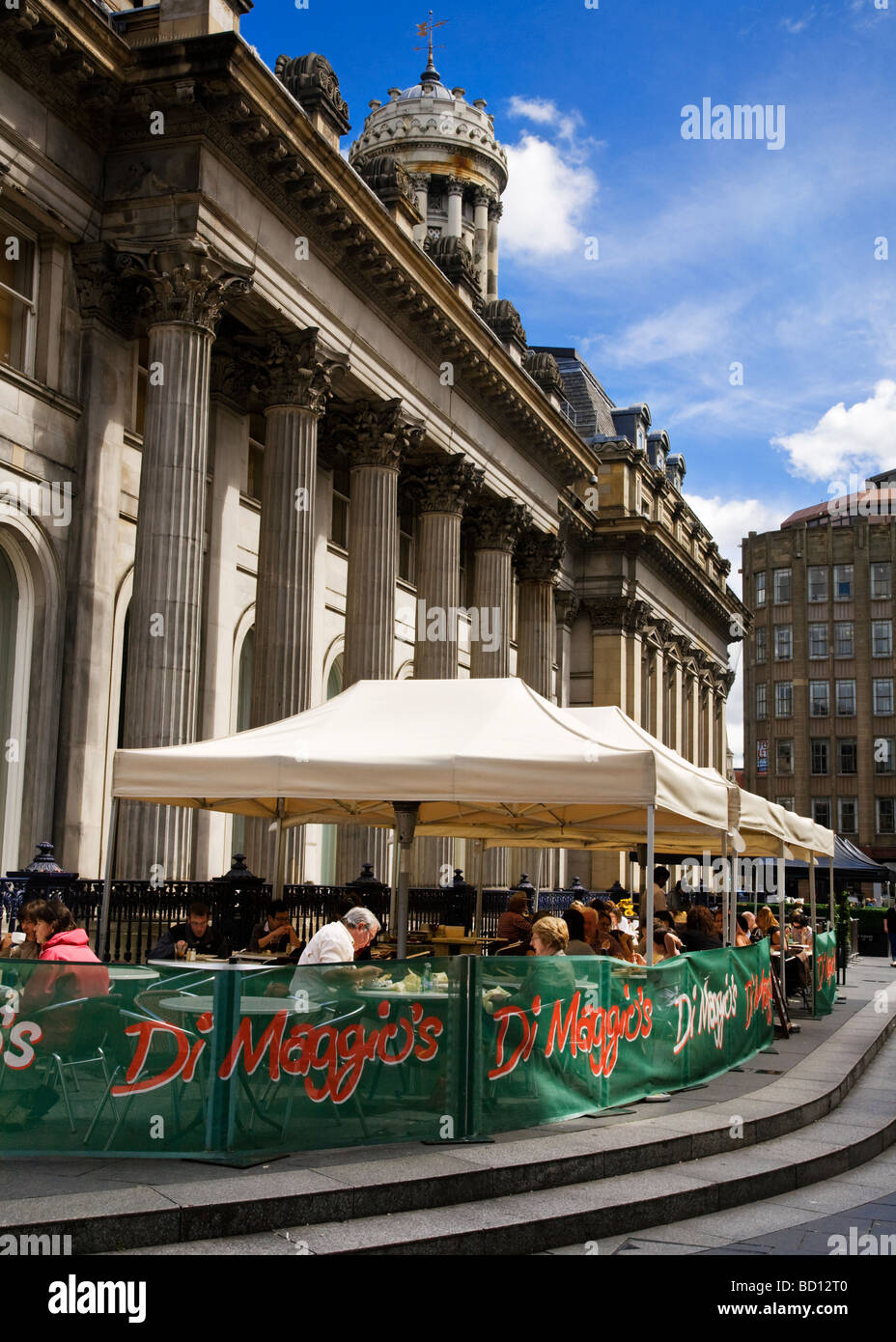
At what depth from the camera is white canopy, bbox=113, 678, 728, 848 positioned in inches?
412

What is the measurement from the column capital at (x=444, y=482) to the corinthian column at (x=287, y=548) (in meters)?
6.49

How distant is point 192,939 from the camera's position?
15.1 m

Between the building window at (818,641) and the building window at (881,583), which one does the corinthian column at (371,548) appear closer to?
the building window at (818,641)

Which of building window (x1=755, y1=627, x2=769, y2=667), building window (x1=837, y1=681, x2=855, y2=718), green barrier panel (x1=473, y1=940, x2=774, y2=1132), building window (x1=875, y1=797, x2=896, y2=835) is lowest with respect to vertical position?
green barrier panel (x1=473, y1=940, x2=774, y2=1132)

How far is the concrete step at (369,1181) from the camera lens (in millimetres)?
6430

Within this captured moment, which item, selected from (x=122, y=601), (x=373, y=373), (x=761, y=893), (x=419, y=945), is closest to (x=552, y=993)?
(x=419, y=945)

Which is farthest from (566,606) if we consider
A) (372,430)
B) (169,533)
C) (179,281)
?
(169,533)

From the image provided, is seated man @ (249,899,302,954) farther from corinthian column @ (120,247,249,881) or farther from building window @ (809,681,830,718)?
building window @ (809,681,830,718)

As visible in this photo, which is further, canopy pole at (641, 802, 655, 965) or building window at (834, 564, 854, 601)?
building window at (834, 564, 854, 601)

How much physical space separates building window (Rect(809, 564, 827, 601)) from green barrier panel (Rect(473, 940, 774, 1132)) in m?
84.6

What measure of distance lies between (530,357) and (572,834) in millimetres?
21713

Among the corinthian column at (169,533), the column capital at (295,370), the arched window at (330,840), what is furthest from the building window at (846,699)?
the corinthian column at (169,533)

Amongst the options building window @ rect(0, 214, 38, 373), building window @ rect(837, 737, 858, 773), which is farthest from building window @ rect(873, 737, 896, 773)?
building window @ rect(0, 214, 38, 373)
